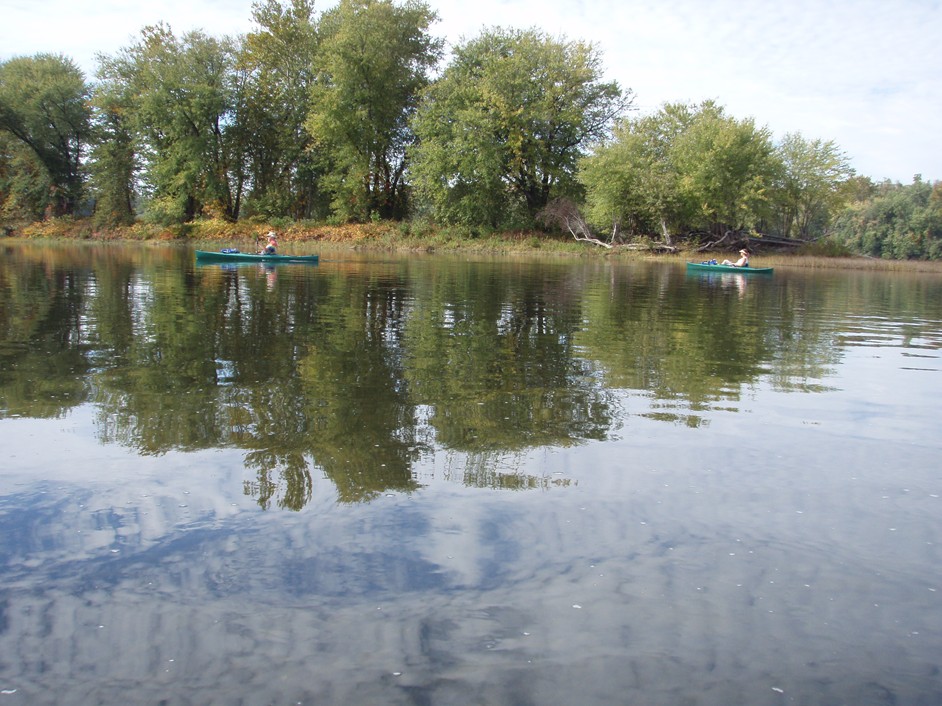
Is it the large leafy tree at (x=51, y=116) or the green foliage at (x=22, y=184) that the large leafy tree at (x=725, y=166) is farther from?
the green foliage at (x=22, y=184)

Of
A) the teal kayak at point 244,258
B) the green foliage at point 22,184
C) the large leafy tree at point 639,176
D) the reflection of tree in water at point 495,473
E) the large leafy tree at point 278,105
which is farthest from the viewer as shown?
the green foliage at point 22,184

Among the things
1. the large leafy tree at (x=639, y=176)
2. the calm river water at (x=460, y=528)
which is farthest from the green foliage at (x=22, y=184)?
the calm river water at (x=460, y=528)

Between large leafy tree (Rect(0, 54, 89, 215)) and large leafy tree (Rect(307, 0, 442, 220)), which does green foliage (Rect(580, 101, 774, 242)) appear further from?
large leafy tree (Rect(0, 54, 89, 215))

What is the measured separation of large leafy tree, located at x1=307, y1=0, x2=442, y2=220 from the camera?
172ft

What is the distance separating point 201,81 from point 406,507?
57.0 metres

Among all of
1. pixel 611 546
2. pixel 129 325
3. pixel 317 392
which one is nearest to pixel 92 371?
pixel 317 392

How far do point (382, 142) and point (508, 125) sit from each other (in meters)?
11.4

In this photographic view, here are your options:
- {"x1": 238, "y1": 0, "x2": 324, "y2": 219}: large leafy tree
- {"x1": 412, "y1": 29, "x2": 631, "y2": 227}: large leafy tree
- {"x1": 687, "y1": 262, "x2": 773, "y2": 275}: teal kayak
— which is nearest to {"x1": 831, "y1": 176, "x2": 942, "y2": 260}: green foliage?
{"x1": 412, "y1": 29, "x2": 631, "y2": 227}: large leafy tree

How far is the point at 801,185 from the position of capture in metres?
53.9

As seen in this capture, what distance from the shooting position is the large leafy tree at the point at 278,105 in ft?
186

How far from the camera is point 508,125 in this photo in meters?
50.2

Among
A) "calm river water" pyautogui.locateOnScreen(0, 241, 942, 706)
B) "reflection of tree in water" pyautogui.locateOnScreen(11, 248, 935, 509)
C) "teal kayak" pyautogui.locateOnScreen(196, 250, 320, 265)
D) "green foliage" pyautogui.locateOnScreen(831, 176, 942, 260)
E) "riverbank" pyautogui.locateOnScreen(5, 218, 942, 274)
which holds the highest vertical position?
"green foliage" pyautogui.locateOnScreen(831, 176, 942, 260)

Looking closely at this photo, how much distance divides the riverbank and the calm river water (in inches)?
1564

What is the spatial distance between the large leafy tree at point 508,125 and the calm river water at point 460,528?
41.8m
